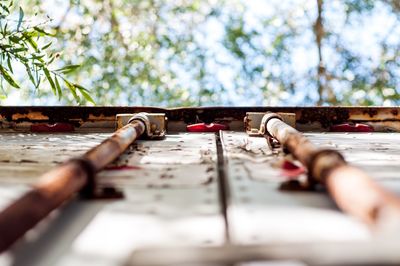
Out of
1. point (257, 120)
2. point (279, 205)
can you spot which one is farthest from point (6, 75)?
point (279, 205)

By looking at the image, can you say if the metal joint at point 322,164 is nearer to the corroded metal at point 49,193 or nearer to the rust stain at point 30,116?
the corroded metal at point 49,193

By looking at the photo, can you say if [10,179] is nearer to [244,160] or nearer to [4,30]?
Answer: [244,160]

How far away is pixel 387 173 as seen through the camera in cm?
249

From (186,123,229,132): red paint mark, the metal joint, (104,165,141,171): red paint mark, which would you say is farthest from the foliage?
the metal joint

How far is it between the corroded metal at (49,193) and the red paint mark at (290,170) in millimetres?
808

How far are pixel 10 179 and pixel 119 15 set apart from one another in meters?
14.8

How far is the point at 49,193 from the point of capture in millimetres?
1700

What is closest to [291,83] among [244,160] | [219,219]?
[244,160]

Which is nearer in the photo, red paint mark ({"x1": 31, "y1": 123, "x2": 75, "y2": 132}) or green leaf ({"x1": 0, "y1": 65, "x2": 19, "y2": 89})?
green leaf ({"x1": 0, "y1": 65, "x2": 19, "y2": 89})

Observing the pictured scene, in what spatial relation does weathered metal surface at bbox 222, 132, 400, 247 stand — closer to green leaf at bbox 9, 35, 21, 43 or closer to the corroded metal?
the corroded metal

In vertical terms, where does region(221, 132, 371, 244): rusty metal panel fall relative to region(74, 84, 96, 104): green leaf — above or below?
below

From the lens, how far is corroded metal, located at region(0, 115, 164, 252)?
1.43m

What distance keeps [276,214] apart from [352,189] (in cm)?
28

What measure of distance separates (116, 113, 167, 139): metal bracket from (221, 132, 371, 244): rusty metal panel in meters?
1.66
